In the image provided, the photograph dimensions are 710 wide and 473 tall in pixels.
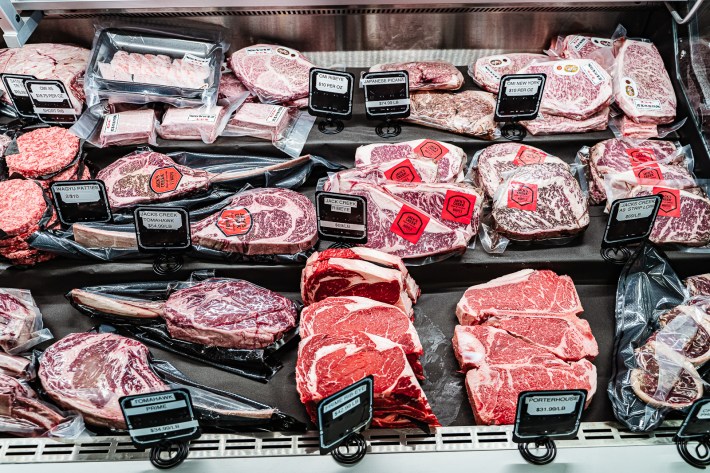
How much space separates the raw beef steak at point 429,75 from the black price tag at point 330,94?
367mm

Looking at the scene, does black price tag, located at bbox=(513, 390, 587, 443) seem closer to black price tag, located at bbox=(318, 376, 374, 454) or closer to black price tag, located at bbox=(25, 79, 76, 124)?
black price tag, located at bbox=(318, 376, 374, 454)

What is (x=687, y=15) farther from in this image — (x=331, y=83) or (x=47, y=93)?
(x=47, y=93)

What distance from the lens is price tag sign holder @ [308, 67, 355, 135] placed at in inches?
119

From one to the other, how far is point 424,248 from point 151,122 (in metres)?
1.48

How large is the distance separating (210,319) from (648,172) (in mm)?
2058

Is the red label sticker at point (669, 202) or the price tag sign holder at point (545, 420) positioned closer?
the price tag sign holder at point (545, 420)

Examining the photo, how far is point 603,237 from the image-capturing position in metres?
2.71

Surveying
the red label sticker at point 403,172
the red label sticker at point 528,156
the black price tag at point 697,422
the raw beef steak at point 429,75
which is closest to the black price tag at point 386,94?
the raw beef steak at point 429,75

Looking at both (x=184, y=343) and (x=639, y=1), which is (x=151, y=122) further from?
(x=639, y=1)

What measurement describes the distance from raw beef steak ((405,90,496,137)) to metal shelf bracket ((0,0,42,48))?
72.2 inches

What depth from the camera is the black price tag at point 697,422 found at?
1.88 metres

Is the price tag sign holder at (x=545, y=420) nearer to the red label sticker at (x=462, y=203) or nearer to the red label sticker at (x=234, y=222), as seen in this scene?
the red label sticker at (x=462, y=203)

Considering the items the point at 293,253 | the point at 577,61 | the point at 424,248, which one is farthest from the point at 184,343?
the point at 577,61

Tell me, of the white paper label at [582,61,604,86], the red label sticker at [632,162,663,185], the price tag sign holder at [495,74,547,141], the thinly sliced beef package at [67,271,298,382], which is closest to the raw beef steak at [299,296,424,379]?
the thinly sliced beef package at [67,271,298,382]
